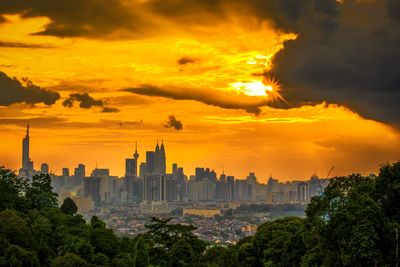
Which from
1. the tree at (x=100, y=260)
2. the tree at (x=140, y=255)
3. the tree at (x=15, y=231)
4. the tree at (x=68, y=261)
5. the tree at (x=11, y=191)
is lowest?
the tree at (x=140, y=255)

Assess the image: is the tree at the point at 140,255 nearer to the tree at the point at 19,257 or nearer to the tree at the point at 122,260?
the tree at the point at 122,260

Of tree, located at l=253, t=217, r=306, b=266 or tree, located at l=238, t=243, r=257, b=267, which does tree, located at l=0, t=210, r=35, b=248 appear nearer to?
tree, located at l=238, t=243, r=257, b=267

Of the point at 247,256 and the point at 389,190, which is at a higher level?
the point at 389,190

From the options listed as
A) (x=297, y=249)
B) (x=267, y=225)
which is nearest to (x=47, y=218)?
(x=267, y=225)

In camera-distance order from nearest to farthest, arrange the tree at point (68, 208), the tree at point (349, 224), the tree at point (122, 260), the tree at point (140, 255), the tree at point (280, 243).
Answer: the tree at point (349, 224), the tree at point (280, 243), the tree at point (122, 260), the tree at point (140, 255), the tree at point (68, 208)

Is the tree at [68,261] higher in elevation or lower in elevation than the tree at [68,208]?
lower

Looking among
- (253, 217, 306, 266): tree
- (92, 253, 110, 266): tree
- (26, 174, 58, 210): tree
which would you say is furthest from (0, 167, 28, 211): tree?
(253, 217, 306, 266): tree

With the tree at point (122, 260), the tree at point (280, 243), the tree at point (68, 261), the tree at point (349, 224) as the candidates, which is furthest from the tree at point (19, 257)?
the tree at point (349, 224)

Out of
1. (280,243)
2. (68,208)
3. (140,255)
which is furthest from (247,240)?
(68,208)

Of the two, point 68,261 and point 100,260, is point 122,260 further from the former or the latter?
point 68,261
